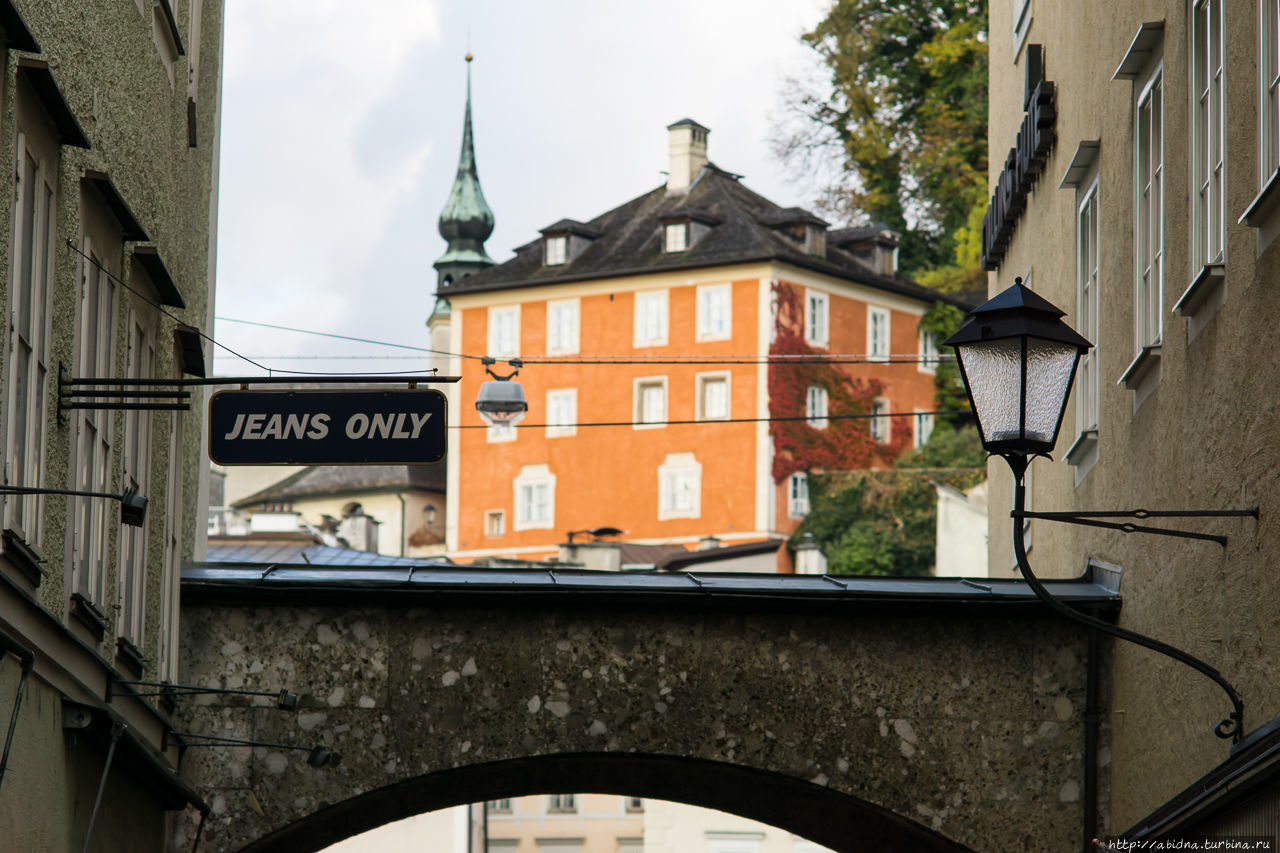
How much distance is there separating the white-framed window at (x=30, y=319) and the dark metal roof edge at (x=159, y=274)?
77.1 inches

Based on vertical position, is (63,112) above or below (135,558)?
above

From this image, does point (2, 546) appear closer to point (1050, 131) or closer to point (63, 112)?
point (63, 112)

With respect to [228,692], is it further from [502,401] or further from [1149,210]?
[502,401]

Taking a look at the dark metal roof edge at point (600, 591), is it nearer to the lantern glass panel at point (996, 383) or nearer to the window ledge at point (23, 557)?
the lantern glass panel at point (996, 383)

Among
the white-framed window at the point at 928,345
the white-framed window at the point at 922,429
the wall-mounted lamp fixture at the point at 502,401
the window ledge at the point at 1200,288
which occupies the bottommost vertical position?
the window ledge at the point at 1200,288

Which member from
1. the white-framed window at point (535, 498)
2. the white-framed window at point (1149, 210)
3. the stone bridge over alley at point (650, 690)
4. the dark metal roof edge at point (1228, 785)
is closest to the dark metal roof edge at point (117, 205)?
the stone bridge over alley at point (650, 690)

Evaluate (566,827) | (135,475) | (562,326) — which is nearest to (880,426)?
(562,326)

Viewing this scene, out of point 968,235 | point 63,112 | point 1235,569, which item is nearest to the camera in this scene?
point 63,112

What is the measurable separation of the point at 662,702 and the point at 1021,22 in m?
7.15

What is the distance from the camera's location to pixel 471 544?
6444cm

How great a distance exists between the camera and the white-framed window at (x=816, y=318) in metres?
59.8

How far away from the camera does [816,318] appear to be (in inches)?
2368

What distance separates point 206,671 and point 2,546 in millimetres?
4233

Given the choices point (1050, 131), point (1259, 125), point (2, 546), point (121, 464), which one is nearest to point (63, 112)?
point (2, 546)
